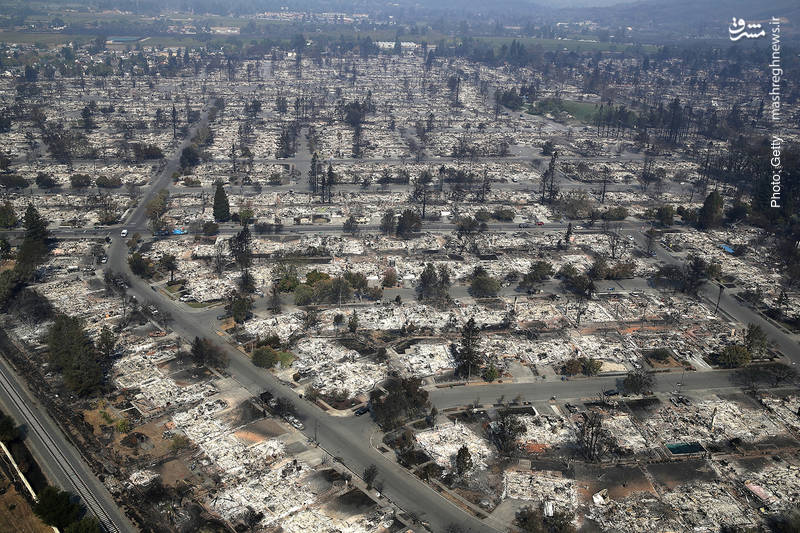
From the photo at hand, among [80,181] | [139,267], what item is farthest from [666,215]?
[80,181]

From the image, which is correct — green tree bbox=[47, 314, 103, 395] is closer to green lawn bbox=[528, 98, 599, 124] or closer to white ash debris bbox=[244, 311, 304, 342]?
white ash debris bbox=[244, 311, 304, 342]

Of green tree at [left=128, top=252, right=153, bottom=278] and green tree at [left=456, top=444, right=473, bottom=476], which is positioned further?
green tree at [left=128, top=252, right=153, bottom=278]

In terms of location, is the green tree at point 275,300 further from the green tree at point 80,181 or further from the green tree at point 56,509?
the green tree at point 80,181

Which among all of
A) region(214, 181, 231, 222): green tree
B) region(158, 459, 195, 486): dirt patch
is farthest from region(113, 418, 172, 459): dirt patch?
region(214, 181, 231, 222): green tree

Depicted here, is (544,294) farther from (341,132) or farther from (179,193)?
(341,132)

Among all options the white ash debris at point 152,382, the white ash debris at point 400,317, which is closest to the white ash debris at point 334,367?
the white ash debris at point 400,317

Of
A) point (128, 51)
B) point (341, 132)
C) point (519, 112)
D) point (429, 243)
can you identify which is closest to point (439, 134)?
point (341, 132)
